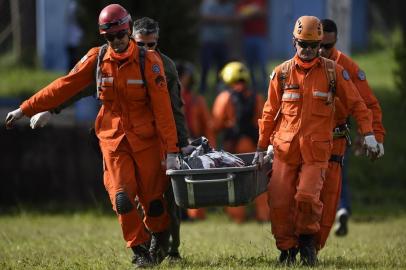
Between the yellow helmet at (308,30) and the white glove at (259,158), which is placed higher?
the yellow helmet at (308,30)

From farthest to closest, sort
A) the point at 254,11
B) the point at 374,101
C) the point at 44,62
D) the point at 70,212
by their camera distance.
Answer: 1. the point at 254,11
2. the point at 44,62
3. the point at 70,212
4. the point at 374,101

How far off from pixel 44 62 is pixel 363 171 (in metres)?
6.83

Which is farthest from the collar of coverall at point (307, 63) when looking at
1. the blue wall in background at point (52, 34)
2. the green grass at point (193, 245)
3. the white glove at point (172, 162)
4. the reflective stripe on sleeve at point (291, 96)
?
the blue wall in background at point (52, 34)

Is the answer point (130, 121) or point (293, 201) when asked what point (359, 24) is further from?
point (130, 121)

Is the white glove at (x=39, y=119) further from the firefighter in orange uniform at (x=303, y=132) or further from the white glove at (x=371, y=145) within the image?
the white glove at (x=371, y=145)

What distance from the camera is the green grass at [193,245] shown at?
10.4 m

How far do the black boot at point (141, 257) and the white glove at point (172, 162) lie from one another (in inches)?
28.7

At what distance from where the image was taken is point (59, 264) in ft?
33.9

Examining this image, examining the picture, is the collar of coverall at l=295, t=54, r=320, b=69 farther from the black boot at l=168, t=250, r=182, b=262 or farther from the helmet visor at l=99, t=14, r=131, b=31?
the black boot at l=168, t=250, r=182, b=262

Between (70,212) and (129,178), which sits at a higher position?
(129,178)

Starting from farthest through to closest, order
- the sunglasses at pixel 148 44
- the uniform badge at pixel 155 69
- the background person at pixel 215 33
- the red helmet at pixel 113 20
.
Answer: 1. the background person at pixel 215 33
2. the sunglasses at pixel 148 44
3. the uniform badge at pixel 155 69
4. the red helmet at pixel 113 20

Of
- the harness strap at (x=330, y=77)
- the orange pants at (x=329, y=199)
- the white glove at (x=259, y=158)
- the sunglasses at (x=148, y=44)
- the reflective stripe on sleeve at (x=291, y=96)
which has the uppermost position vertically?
the sunglasses at (x=148, y=44)

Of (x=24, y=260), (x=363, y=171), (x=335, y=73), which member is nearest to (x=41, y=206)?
(x=363, y=171)

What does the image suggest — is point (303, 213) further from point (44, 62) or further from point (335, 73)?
point (44, 62)
